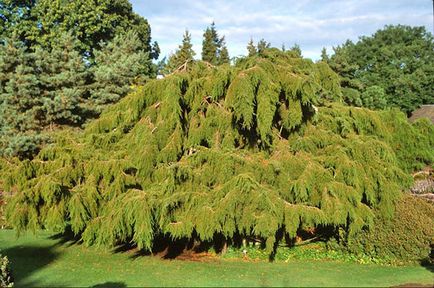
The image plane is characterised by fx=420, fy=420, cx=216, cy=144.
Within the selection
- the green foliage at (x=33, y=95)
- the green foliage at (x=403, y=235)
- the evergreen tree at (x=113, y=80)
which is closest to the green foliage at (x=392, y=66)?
the evergreen tree at (x=113, y=80)

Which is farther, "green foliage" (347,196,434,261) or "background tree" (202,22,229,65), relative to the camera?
"background tree" (202,22,229,65)

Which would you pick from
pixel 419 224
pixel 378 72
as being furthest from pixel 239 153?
pixel 378 72

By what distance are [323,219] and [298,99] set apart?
3023mm

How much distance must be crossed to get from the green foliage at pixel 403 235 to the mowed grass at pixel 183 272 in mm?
487

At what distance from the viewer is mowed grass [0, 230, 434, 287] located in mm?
9102

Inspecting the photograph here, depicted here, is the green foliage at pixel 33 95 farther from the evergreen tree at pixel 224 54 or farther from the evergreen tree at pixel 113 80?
the evergreen tree at pixel 224 54

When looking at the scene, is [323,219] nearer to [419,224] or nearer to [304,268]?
[304,268]

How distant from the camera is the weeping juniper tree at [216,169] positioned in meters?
9.61

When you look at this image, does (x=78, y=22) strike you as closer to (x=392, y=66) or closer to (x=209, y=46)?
(x=209, y=46)

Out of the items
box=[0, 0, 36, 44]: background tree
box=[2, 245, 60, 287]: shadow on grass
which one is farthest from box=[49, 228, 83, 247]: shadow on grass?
box=[0, 0, 36, 44]: background tree

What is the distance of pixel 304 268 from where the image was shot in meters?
10.5

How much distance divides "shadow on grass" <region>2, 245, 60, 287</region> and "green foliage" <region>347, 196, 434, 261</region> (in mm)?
8199

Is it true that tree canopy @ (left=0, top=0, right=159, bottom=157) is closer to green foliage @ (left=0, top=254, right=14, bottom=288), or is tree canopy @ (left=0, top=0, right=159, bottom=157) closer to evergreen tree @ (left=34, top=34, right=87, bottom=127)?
evergreen tree @ (left=34, top=34, right=87, bottom=127)

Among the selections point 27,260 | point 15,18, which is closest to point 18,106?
point 27,260
